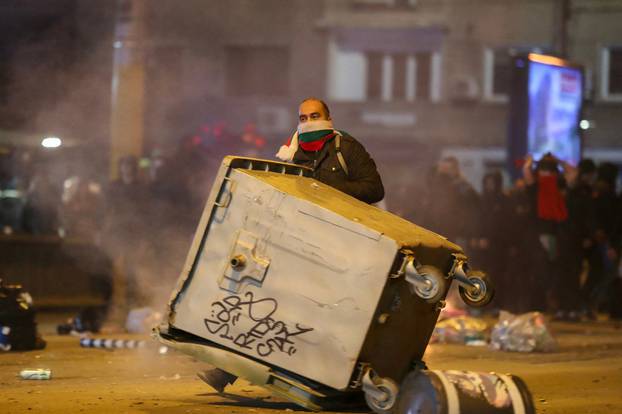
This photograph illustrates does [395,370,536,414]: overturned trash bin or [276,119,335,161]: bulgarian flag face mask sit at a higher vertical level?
[276,119,335,161]: bulgarian flag face mask

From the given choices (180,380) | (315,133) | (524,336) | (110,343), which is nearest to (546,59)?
(524,336)

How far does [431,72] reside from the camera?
32.8 metres

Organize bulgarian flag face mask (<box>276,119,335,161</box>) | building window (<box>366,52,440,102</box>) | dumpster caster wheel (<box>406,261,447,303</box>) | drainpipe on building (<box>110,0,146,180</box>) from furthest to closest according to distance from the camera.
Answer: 1. building window (<box>366,52,440,102</box>)
2. drainpipe on building (<box>110,0,146,180</box>)
3. bulgarian flag face mask (<box>276,119,335,161</box>)
4. dumpster caster wheel (<box>406,261,447,303</box>)

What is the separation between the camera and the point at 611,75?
32.4m

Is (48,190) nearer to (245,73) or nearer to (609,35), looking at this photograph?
(245,73)

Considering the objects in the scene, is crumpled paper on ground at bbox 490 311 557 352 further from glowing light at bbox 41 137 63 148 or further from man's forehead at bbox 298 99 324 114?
glowing light at bbox 41 137 63 148

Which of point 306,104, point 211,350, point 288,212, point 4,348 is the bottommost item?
point 4,348

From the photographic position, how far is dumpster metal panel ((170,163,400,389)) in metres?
6.26

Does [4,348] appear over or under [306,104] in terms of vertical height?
under

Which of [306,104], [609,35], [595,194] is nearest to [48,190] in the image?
[595,194]

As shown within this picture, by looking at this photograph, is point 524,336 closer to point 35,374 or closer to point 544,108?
point 35,374

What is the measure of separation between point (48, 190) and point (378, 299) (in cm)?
1160

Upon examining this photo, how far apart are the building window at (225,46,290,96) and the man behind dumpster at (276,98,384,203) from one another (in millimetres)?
25557

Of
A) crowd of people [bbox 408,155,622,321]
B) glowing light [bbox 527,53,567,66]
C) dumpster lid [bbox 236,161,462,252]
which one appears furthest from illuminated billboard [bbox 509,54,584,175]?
dumpster lid [bbox 236,161,462,252]
